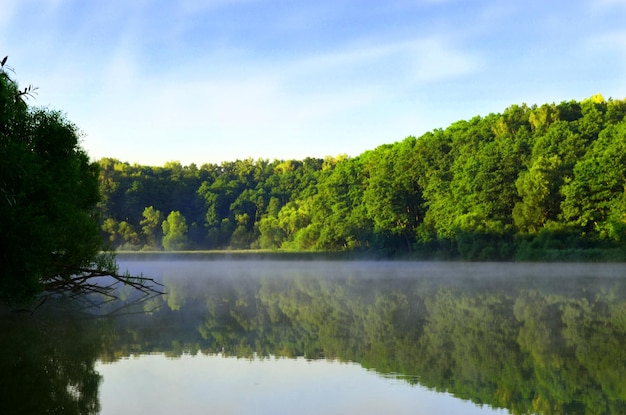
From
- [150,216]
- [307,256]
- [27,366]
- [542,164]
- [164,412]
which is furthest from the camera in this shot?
[150,216]

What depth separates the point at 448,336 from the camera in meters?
18.3

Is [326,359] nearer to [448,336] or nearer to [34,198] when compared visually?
[448,336]

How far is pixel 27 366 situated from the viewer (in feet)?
47.0

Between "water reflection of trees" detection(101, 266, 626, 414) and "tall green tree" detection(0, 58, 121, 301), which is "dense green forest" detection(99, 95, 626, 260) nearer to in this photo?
"water reflection of trees" detection(101, 266, 626, 414)

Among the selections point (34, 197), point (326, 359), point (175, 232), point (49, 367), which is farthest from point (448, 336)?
point (175, 232)

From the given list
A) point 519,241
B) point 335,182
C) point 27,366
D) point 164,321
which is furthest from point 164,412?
point 335,182

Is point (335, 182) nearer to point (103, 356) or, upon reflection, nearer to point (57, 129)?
point (57, 129)

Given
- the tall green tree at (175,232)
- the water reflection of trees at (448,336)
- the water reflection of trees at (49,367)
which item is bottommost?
the water reflection of trees at (448,336)

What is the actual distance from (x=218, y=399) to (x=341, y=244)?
8579cm

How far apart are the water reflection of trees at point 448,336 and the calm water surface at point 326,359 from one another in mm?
44

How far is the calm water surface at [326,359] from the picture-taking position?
1112 centimetres

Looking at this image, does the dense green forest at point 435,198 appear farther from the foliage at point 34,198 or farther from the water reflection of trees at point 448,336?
the foliage at point 34,198

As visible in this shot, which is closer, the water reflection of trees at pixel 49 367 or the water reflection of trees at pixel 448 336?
the water reflection of trees at pixel 49 367

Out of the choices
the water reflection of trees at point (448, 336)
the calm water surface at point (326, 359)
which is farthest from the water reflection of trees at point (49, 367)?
the water reflection of trees at point (448, 336)
